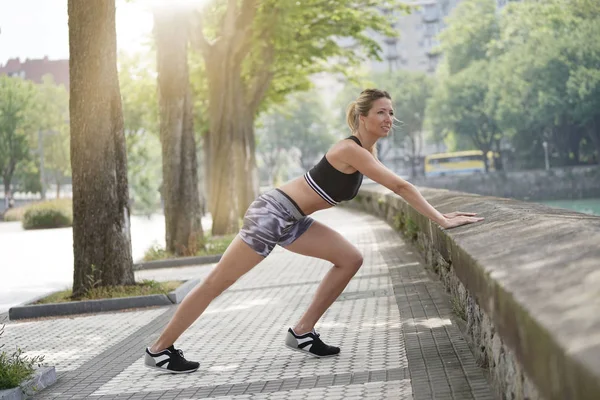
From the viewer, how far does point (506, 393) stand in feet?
15.7

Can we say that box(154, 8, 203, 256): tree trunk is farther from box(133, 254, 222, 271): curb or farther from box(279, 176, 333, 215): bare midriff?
box(279, 176, 333, 215): bare midriff

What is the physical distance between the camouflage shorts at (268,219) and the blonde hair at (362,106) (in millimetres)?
640

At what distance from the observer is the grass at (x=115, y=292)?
1204cm

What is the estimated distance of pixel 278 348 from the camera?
25.4ft

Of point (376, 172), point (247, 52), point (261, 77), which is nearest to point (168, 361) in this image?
point (376, 172)

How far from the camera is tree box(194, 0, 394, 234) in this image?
23.8 metres

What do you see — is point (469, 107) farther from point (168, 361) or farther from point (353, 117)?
point (168, 361)

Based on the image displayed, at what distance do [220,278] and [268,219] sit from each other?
0.47m

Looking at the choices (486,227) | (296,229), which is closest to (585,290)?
(486,227)

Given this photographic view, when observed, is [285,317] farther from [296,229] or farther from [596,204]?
[596,204]

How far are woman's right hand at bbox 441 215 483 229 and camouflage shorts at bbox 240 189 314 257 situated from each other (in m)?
0.94

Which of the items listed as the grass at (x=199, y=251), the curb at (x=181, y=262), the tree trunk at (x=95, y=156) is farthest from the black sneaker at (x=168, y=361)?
the grass at (x=199, y=251)

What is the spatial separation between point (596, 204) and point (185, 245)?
182ft

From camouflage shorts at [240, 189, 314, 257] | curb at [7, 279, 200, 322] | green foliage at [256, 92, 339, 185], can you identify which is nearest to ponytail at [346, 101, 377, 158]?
camouflage shorts at [240, 189, 314, 257]
